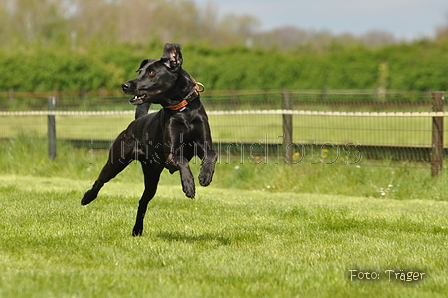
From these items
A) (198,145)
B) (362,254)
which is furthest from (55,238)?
(362,254)

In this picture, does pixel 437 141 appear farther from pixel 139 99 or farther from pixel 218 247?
pixel 139 99

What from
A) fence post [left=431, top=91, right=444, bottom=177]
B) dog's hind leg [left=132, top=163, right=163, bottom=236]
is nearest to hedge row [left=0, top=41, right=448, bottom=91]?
fence post [left=431, top=91, right=444, bottom=177]

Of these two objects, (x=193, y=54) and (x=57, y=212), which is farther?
(x=193, y=54)

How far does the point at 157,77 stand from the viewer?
5.57 m

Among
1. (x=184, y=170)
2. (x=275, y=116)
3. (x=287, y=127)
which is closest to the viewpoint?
(x=184, y=170)

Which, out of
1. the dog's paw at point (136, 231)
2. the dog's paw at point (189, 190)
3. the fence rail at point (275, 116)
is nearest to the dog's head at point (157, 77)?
the dog's paw at point (189, 190)

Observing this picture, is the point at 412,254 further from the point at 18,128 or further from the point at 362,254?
the point at 18,128

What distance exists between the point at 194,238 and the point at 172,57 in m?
1.72

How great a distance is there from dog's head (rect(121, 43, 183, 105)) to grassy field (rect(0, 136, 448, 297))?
4.39 feet

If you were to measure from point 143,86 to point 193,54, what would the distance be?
33657mm

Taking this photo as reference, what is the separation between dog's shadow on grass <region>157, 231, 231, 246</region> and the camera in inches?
223

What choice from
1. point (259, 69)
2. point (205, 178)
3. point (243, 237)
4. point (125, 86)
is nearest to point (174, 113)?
point (125, 86)

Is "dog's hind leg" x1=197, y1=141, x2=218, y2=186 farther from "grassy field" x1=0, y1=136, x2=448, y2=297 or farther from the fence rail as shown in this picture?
the fence rail

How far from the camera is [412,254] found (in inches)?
201
